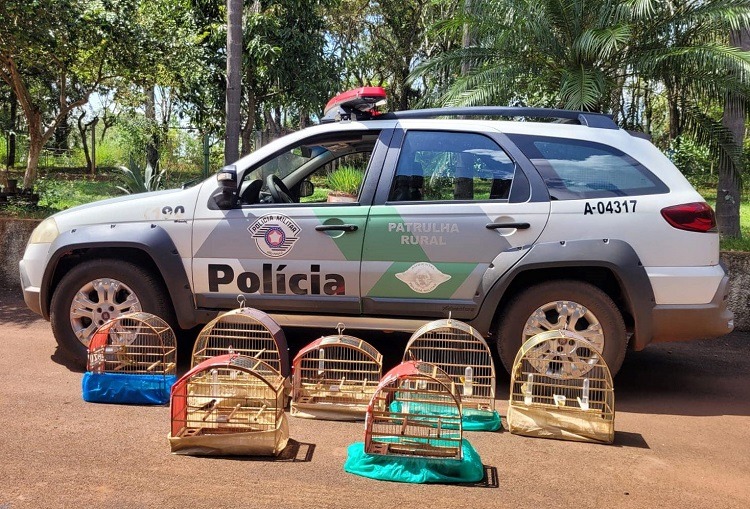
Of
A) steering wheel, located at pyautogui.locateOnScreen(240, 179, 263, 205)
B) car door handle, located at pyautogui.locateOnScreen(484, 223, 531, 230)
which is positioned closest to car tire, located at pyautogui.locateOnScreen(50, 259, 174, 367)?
steering wheel, located at pyautogui.locateOnScreen(240, 179, 263, 205)

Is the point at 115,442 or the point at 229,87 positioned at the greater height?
the point at 229,87

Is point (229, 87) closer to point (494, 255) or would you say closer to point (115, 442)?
point (494, 255)

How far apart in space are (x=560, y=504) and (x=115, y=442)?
2.52 meters

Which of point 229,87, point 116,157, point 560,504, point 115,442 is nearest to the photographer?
point 560,504

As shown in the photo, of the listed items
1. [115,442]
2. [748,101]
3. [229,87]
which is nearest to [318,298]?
[115,442]

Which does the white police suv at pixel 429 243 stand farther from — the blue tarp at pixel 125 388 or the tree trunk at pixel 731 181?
the tree trunk at pixel 731 181

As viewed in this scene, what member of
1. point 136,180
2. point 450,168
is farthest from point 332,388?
point 136,180

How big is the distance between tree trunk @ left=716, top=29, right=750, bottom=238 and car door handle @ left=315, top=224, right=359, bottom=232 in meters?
6.02

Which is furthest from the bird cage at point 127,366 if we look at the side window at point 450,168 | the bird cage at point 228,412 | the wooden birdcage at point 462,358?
the side window at point 450,168

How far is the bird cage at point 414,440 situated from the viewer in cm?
388

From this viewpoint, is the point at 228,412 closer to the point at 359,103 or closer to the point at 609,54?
the point at 359,103

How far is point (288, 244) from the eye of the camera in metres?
5.45

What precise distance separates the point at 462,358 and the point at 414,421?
1.23m

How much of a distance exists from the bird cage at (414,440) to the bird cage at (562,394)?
22.5 inches
